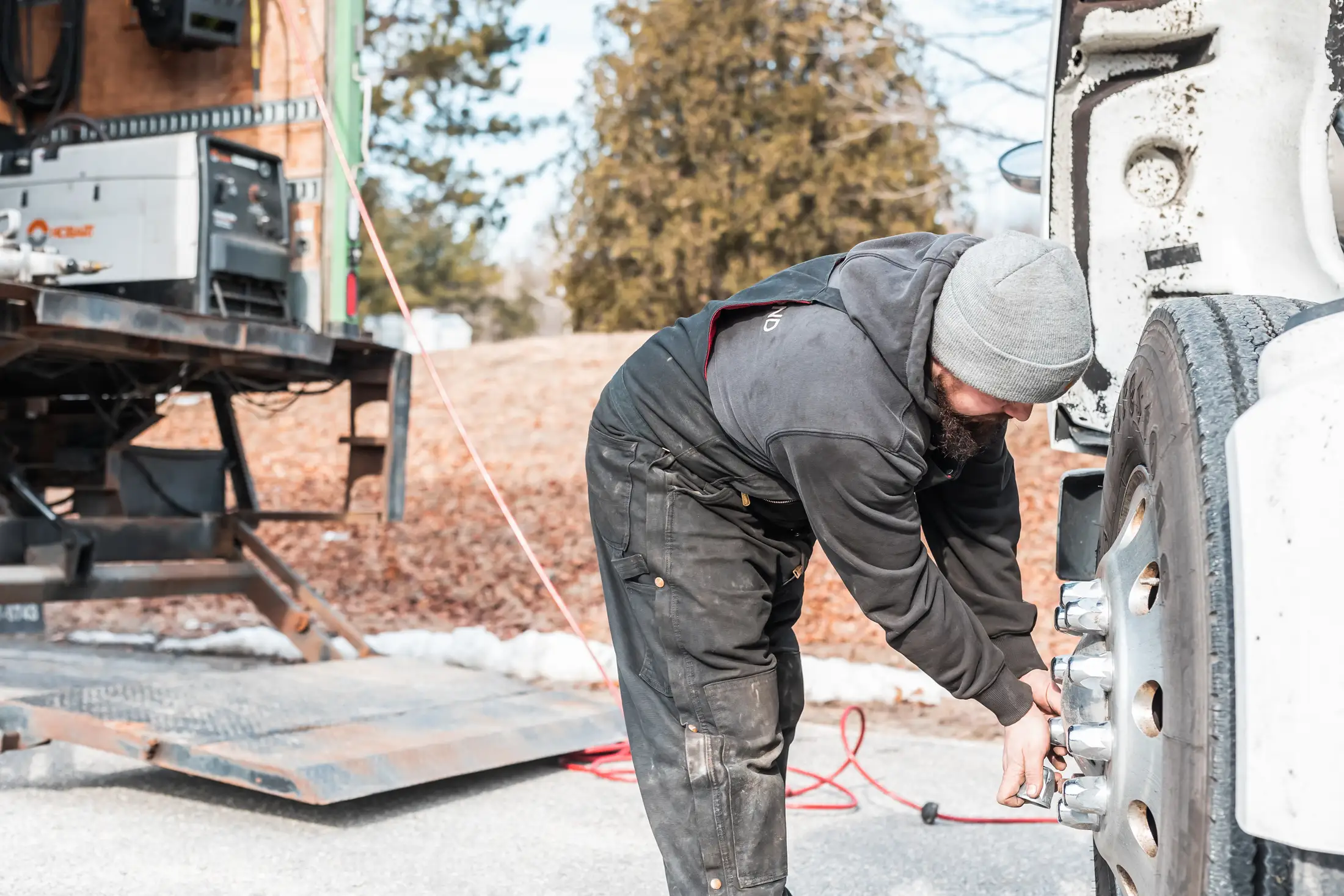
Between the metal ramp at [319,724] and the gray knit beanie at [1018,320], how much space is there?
2.33 metres

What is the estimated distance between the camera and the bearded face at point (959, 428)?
2274 millimetres

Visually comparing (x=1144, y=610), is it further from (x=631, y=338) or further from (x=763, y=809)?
(x=631, y=338)

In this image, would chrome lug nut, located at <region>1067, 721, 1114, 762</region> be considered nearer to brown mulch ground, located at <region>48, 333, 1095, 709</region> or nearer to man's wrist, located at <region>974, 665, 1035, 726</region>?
man's wrist, located at <region>974, 665, 1035, 726</region>

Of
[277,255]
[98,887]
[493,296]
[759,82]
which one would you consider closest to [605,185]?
[759,82]

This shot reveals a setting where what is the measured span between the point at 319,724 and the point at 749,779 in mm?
2162

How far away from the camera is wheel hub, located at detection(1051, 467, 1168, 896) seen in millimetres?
1637

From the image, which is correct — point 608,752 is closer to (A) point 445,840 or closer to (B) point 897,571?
(A) point 445,840

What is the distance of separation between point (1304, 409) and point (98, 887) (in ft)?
9.62

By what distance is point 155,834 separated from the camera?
364 cm

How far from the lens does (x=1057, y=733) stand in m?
2.14

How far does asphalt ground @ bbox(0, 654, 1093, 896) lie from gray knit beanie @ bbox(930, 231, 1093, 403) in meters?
1.69

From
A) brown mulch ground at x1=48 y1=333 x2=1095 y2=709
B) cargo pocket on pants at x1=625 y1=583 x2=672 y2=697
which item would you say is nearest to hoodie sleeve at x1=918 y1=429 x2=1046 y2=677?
cargo pocket on pants at x1=625 y1=583 x2=672 y2=697

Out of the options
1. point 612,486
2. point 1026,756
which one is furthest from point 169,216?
point 1026,756

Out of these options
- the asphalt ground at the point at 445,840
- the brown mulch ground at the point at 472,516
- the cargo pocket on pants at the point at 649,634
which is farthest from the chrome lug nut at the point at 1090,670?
the brown mulch ground at the point at 472,516
